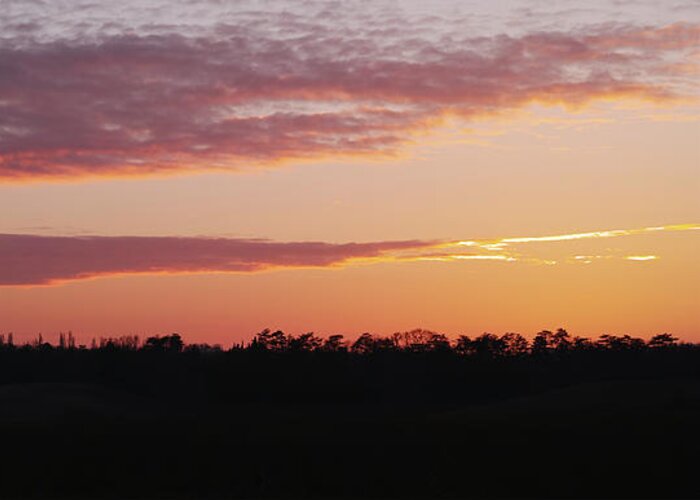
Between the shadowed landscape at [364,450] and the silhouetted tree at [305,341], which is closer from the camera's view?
the shadowed landscape at [364,450]

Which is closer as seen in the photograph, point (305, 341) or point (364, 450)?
point (364, 450)

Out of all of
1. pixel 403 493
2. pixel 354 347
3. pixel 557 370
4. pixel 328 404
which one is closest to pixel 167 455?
pixel 403 493

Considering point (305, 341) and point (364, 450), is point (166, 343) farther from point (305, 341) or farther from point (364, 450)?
point (364, 450)

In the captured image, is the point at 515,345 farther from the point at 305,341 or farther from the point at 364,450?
the point at 364,450

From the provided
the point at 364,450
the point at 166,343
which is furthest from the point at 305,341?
the point at 364,450

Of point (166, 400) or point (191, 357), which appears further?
point (191, 357)

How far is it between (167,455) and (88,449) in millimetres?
4247

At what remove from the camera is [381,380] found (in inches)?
4734

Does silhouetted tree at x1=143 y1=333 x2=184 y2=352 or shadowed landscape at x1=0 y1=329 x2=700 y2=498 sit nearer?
shadowed landscape at x1=0 y1=329 x2=700 y2=498

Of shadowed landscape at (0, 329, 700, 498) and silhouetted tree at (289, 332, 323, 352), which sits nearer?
shadowed landscape at (0, 329, 700, 498)

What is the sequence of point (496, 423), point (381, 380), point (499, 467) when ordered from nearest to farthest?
point (499, 467)
point (496, 423)
point (381, 380)

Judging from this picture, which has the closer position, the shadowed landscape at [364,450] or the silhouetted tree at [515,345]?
the shadowed landscape at [364,450]

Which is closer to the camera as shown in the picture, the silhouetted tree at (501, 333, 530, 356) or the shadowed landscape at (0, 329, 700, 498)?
the shadowed landscape at (0, 329, 700, 498)

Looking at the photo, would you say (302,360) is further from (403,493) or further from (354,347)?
(403,493)
